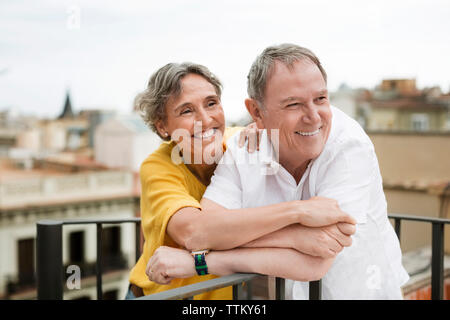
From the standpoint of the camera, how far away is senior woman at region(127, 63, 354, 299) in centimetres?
130

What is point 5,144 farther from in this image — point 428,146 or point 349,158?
point 349,158

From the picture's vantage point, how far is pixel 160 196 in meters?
1.55

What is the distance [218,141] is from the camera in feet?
5.33

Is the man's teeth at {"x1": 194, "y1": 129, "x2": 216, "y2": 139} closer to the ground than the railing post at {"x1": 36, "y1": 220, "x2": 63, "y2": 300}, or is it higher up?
higher up

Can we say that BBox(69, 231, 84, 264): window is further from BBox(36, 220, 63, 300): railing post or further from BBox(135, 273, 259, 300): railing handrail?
BBox(135, 273, 259, 300): railing handrail

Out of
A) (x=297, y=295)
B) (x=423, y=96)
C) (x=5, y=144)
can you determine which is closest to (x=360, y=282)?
(x=297, y=295)

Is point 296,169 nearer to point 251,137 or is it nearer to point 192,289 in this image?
point 251,137

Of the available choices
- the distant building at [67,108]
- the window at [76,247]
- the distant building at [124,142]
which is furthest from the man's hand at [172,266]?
the distant building at [67,108]

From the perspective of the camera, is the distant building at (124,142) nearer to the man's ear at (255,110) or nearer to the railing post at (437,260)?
the railing post at (437,260)

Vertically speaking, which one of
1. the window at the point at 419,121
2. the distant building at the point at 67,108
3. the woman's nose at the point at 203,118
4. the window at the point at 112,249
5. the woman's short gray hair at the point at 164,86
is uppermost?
the distant building at the point at 67,108

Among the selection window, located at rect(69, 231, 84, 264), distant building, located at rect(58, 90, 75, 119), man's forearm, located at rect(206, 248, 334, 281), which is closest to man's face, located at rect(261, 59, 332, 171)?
man's forearm, located at rect(206, 248, 334, 281)

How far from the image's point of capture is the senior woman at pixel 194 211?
1305mm

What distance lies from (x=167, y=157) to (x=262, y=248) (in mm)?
517

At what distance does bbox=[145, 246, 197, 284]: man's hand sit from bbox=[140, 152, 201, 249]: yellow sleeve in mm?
100
